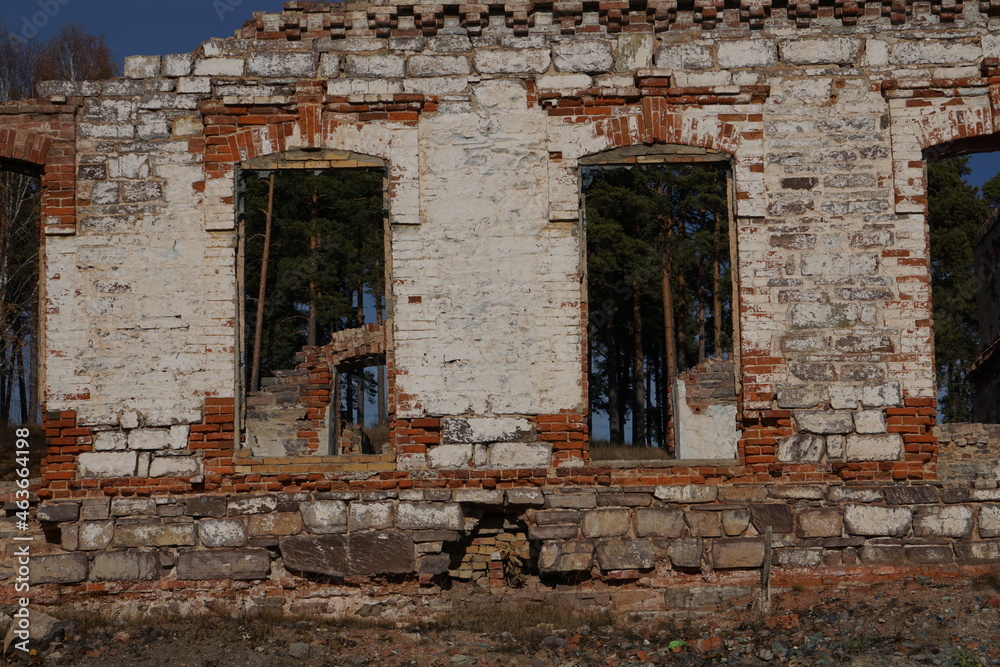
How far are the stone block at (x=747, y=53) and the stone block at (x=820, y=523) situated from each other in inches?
148

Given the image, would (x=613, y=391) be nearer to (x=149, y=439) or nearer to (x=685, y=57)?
(x=685, y=57)

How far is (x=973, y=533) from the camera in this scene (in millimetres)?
8242

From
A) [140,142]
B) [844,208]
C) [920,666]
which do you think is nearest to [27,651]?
[140,142]

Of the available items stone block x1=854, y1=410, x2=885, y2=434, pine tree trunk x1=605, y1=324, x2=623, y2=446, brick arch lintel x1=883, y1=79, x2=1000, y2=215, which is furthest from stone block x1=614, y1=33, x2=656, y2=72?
pine tree trunk x1=605, y1=324, x2=623, y2=446

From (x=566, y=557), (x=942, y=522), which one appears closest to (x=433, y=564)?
(x=566, y=557)

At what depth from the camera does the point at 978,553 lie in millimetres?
8195

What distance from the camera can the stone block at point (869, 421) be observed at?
27.4ft

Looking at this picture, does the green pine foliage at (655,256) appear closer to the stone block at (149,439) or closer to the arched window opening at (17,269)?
the arched window opening at (17,269)

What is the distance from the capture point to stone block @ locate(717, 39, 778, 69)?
8.72 meters

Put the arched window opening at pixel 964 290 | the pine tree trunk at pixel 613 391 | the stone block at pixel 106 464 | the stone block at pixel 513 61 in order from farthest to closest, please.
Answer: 1. the pine tree trunk at pixel 613 391
2. the arched window opening at pixel 964 290
3. the stone block at pixel 513 61
4. the stone block at pixel 106 464

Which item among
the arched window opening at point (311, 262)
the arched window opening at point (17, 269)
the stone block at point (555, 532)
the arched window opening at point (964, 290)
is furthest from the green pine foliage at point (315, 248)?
the stone block at point (555, 532)

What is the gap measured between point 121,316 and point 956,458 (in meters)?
6.99

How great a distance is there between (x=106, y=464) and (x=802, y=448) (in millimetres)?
5670

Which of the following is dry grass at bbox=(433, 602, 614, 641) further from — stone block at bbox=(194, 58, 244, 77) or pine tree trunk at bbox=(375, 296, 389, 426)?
pine tree trunk at bbox=(375, 296, 389, 426)
